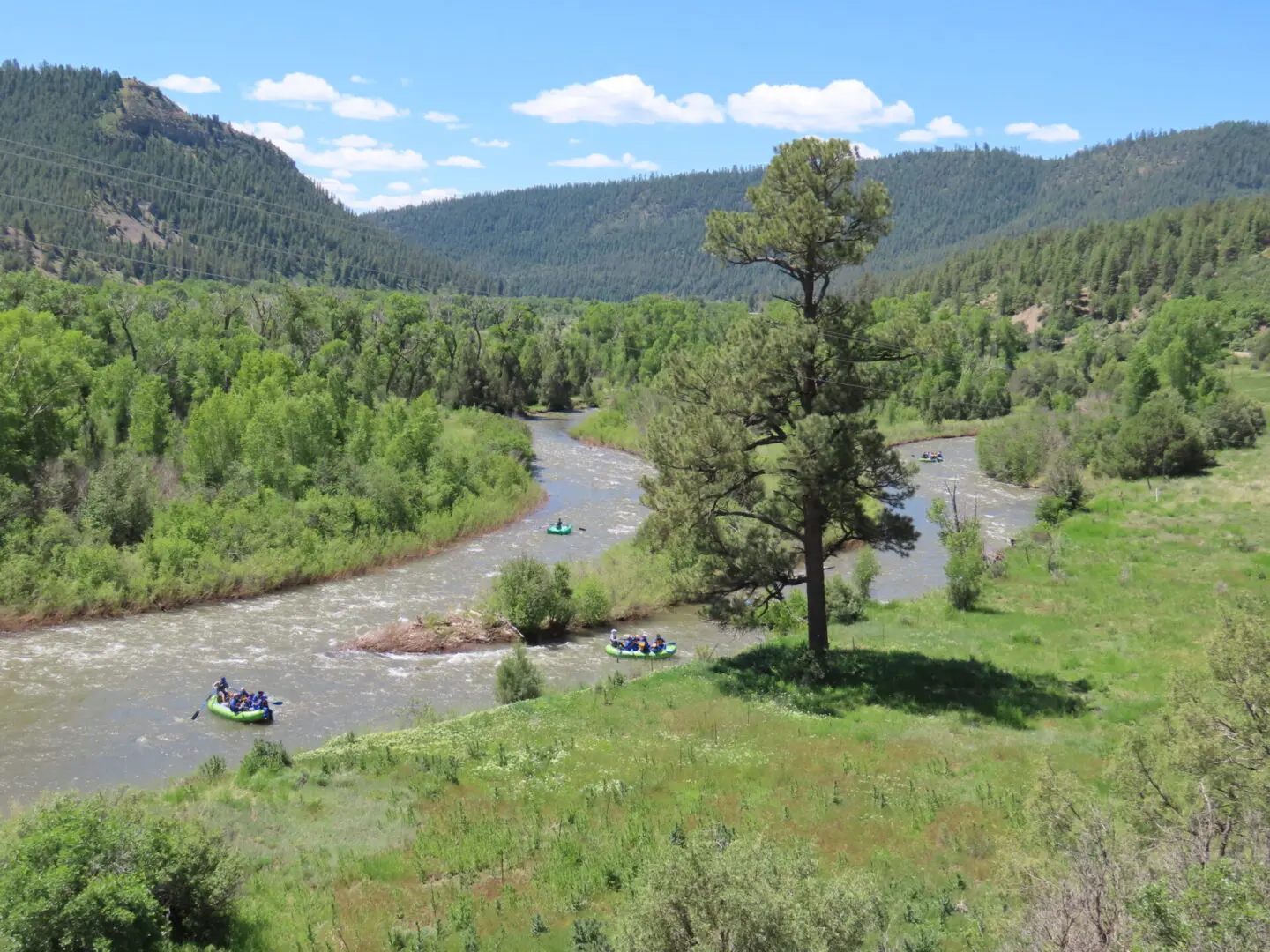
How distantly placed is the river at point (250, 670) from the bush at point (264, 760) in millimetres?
3848

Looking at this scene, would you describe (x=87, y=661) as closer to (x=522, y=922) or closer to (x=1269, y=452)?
(x=522, y=922)

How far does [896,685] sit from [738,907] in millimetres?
17347

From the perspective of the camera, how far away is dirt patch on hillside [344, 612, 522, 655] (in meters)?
34.9

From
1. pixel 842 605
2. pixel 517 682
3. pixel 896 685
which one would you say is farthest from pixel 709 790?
pixel 842 605

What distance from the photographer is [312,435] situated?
55031 mm

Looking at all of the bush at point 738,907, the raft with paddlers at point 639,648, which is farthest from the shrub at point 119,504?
the bush at point 738,907

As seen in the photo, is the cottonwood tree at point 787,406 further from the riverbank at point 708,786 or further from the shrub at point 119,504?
the shrub at point 119,504

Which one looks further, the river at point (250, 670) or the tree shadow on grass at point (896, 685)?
the river at point (250, 670)

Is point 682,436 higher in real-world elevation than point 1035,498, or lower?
higher

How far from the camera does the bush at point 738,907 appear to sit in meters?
8.27

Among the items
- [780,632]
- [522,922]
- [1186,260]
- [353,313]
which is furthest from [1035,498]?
[1186,260]

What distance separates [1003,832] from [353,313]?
78.8 meters

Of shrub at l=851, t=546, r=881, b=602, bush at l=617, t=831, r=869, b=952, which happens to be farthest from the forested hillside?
bush at l=617, t=831, r=869, b=952

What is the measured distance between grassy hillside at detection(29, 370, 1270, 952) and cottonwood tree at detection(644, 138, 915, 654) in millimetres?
4099
